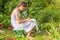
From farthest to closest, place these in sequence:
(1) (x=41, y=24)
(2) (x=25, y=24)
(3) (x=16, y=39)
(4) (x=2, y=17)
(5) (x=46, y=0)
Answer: (5) (x=46, y=0)
(4) (x=2, y=17)
(1) (x=41, y=24)
(2) (x=25, y=24)
(3) (x=16, y=39)

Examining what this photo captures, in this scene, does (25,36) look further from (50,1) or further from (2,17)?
(50,1)

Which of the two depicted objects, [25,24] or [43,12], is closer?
[25,24]

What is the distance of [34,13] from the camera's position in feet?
42.6

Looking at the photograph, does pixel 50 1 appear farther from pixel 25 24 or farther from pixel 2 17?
pixel 25 24

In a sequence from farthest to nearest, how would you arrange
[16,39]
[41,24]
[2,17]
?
[2,17], [41,24], [16,39]

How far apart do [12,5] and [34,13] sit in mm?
1183

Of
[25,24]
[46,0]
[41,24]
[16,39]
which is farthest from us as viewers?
[46,0]

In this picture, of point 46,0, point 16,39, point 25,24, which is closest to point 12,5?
point 46,0

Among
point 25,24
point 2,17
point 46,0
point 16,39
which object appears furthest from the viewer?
point 46,0

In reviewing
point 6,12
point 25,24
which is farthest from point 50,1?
point 25,24

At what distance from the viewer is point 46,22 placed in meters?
12.2

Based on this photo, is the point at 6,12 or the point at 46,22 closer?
the point at 46,22

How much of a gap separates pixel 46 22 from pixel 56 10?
970 mm

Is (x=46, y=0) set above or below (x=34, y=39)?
above
